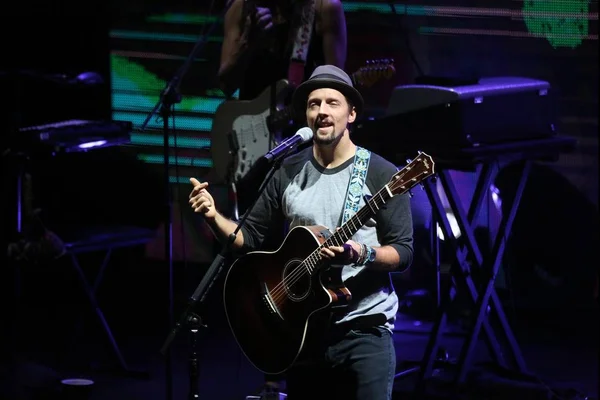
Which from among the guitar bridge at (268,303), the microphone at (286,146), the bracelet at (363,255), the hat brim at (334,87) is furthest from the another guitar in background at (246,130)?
the bracelet at (363,255)

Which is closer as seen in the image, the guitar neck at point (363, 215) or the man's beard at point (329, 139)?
the guitar neck at point (363, 215)

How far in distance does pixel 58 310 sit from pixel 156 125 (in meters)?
1.57

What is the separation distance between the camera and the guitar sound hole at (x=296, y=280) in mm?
3932

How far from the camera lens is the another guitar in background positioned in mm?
5285

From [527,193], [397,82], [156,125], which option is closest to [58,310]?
[156,125]

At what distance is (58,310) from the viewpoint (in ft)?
24.0

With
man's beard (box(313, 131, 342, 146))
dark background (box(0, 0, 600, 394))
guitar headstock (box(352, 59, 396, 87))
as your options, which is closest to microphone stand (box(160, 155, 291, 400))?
man's beard (box(313, 131, 342, 146))

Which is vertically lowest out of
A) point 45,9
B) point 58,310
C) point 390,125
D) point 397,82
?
point 58,310

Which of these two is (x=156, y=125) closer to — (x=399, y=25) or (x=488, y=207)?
(x=399, y=25)

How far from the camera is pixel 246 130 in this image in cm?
550

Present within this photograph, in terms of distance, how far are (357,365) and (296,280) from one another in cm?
39

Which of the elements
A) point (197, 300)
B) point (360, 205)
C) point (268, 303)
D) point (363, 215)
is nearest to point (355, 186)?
point (360, 205)

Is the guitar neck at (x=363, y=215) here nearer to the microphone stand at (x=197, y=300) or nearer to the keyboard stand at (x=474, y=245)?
the microphone stand at (x=197, y=300)

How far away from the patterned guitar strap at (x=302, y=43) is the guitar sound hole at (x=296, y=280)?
4.74 feet
